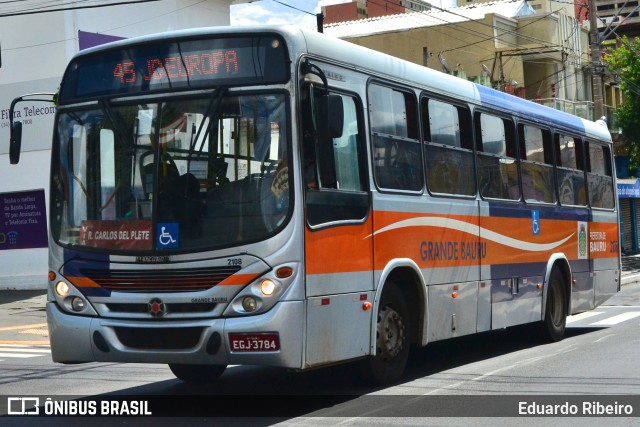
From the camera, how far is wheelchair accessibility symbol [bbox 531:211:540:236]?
14548mm

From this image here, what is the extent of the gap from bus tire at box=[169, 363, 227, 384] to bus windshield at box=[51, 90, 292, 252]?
86.9 inches

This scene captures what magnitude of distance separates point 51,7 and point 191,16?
4162 mm

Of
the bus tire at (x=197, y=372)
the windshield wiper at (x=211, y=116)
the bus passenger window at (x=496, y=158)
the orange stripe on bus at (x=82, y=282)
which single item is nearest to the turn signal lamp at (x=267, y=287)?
the windshield wiper at (x=211, y=116)

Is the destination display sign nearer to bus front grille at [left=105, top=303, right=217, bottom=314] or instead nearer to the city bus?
the city bus

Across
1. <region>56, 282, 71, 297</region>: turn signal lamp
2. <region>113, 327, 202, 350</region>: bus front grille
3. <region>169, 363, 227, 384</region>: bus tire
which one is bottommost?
<region>169, 363, 227, 384</region>: bus tire

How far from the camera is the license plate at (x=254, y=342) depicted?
28.7ft

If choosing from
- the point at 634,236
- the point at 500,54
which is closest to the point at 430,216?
the point at 500,54

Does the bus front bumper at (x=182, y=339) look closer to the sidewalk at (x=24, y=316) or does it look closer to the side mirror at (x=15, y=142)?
the side mirror at (x=15, y=142)

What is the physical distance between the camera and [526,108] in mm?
14836

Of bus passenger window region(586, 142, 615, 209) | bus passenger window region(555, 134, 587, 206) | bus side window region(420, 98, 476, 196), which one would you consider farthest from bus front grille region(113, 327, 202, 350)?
bus passenger window region(586, 142, 615, 209)

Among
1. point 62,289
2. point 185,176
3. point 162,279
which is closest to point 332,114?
point 185,176

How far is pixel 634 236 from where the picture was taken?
171ft

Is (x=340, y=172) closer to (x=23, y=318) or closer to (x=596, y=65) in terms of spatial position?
(x=23, y=318)

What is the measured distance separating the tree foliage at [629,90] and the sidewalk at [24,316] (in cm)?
1292
